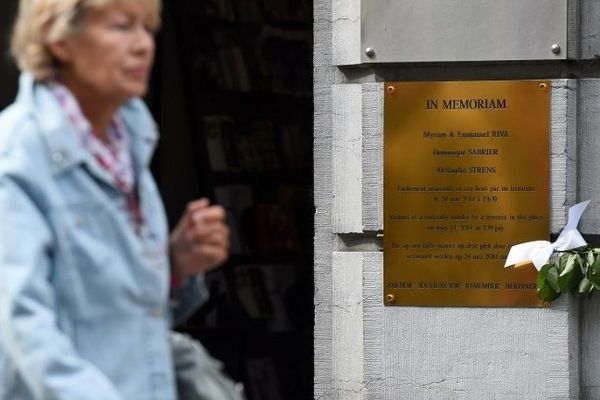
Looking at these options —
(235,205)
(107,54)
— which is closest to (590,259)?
(235,205)

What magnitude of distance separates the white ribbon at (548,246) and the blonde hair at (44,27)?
304 cm

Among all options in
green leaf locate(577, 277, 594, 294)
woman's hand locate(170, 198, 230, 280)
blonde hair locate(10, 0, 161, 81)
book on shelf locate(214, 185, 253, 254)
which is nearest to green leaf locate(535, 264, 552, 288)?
green leaf locate(577, 277, 594, 294)

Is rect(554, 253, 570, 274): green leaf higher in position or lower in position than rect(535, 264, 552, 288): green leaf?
higher

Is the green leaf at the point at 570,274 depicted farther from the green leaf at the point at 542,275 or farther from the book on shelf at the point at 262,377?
the book on shelf at the point at 262,377

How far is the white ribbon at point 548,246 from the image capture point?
5711 mm

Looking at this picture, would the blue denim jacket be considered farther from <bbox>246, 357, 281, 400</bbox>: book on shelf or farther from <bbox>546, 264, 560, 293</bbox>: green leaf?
<bbox>246, 357, 281, 400</bbox>: book on shelf

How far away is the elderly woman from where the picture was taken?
271 cm

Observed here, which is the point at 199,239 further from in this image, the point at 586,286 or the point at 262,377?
the point at 262,377

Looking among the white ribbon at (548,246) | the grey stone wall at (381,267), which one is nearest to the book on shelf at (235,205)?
the grey stone wall at (381,267)

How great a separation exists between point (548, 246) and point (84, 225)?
3.18 metres

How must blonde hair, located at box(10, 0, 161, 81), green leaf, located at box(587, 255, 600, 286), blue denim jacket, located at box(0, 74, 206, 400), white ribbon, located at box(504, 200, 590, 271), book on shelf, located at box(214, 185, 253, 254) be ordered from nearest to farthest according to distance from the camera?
blue denim jacket, located at box(0, 74, 206, 400)
blonde hair, located at box(10, 0, 161, 81)
green leaf, located at box(587, 255, 600, 286)
white ribbon, located at box(504, 200, 590, 271)
book on shelf, located at box(214, 185, 253, 254)

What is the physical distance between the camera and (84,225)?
2799 millimetres

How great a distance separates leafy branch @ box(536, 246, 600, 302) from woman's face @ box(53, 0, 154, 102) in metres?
3.05

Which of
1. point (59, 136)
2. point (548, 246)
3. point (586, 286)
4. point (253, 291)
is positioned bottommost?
point (253, 291)
